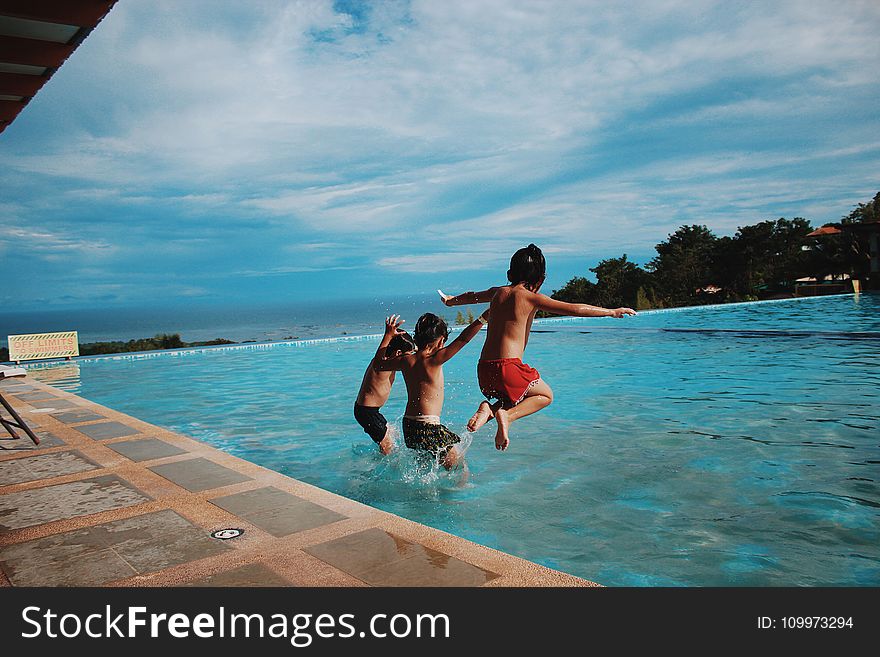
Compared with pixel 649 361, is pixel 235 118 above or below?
above

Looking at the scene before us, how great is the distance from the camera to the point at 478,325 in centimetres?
488

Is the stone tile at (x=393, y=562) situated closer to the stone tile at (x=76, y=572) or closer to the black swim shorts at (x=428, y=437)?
the stone tile at (x=76, y=572)

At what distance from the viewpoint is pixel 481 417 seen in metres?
4.61

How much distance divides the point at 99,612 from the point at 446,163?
5921 centimetres

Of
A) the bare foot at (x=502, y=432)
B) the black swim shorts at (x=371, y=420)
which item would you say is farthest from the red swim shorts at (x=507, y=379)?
the black swim shorts at (x=371, y=420)

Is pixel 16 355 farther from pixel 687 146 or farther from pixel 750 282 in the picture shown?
pixel 687 146

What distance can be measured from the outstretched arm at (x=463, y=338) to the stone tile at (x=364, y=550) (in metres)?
1.78

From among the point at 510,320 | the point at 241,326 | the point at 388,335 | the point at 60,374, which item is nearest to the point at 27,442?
the point at 388,335

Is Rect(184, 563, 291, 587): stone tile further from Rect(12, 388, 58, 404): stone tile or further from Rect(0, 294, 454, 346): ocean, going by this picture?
Rect(0, 294, 454, 346): ocean

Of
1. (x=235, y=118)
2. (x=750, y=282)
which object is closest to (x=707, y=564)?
(x=750, y=282)

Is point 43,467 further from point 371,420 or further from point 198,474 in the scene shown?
point 371,420

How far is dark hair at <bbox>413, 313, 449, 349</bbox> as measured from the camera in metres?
5.30

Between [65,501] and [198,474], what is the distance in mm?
919

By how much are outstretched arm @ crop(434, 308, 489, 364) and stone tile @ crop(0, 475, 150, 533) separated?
251cm
